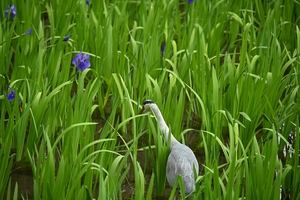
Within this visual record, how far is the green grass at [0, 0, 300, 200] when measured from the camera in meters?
3.05

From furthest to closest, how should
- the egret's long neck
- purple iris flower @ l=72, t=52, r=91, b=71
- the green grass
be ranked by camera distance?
purple iris flower @ l=72, t=52, r=91, b=71 < the egret's long neck < the green grass

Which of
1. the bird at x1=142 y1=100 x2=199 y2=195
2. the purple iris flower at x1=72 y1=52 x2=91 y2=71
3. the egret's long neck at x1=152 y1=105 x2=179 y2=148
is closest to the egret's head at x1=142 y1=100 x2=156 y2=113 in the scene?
the egret's long neck at x1=152 y1=105 x2=179 y2=148

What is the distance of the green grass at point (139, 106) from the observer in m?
3.05

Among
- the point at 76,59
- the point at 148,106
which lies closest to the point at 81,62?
the point at 76,59

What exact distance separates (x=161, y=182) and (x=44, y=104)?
33.6 inches

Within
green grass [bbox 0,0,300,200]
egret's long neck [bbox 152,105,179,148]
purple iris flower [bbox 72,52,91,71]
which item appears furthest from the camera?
purple iris flower [bbox 72,52,91,71]

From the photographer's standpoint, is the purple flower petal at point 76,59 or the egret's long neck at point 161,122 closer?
the egret's long neck at point 161,122

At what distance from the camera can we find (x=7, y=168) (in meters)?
3.21

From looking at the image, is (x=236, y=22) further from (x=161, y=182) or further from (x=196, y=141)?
(x=161, y=182)

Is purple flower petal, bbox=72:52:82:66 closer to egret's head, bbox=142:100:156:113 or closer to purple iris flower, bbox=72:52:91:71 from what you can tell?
purple iris flower, bbox=72:52:91:71

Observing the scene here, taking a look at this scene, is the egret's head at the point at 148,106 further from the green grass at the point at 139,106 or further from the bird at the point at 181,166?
the bird at the point at 181,166

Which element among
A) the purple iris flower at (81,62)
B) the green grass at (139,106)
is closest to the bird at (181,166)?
the green grass at (139,106)

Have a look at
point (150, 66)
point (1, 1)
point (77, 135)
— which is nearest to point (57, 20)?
point (1, 1)

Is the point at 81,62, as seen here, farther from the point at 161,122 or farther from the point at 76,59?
the point at 161,122
